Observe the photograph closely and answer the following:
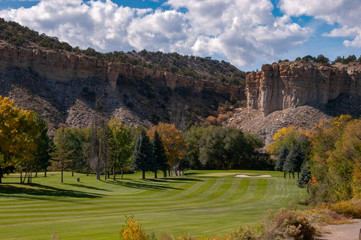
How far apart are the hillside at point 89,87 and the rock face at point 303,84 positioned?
21589 mm

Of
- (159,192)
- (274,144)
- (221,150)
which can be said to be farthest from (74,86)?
(159,192)

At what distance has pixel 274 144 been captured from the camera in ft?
247

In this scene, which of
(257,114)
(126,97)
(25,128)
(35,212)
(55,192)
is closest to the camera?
(35,212)

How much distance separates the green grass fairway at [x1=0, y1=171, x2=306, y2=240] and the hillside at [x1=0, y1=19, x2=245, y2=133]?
34120mm

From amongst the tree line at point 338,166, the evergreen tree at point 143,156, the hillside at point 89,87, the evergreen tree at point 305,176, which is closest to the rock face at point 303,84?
the hillside at point 89,87

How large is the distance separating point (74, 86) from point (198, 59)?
82166 millimetres

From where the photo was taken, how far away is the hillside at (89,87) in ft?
254

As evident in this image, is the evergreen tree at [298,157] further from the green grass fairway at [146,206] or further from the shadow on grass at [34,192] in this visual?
the shadow on grass at [34,192]

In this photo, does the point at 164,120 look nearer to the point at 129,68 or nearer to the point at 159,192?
the point at 129,68

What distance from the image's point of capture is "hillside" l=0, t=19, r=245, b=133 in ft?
254

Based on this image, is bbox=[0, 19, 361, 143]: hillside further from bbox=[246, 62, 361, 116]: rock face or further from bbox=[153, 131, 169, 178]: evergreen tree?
bbox=[153, 131, 169, 178]: evergreen tree

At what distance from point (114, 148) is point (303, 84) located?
56926 mm

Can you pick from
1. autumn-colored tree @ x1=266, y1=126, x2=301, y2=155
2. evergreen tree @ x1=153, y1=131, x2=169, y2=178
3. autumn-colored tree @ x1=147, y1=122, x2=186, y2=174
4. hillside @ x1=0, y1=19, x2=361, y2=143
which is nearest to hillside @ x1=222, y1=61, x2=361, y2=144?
hillside @ x1=0, y1=19, x2=361, y2=143

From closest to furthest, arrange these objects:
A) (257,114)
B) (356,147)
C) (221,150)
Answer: (356,147) → (221,150) → (257,114)
